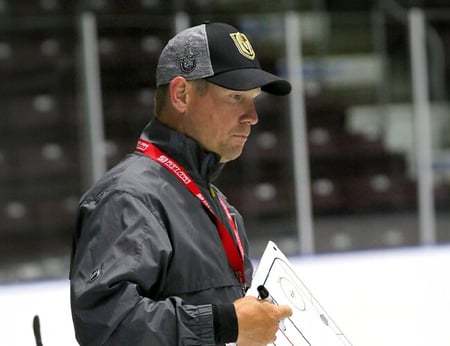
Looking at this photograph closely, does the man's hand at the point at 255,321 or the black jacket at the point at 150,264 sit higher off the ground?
the black jacket at the point at 150,264

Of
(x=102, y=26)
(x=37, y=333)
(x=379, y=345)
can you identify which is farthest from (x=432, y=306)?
(x=102, y=26)

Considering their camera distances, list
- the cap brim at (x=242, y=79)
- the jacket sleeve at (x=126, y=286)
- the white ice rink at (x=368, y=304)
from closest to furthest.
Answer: the jacket sleeve at (x=126, y=286)
the cap brim at (x=242, y=79)
the white ice rink at (x=368, y=304)

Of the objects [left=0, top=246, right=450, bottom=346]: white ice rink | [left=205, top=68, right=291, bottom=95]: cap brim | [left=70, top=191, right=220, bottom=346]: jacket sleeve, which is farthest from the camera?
[left=0, top=246, right=450, bottom=346]: white ice rink

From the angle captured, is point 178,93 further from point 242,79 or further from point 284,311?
point 284,311

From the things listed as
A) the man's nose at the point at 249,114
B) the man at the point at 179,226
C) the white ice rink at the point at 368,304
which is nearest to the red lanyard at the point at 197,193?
the man at the point at 179,226

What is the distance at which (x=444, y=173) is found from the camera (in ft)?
13.5

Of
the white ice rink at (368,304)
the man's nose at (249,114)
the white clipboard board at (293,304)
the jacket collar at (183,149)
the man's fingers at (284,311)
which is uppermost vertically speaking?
the man's nose at (249,114)

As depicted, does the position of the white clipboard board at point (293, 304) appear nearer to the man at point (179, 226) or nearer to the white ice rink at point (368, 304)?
the man at point (179, 226)

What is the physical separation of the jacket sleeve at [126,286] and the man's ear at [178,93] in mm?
153

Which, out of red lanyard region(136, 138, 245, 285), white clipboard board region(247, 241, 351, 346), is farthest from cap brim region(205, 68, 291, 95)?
white clipboard board region(247, 241, 351, 346)

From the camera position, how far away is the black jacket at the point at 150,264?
3.28ft

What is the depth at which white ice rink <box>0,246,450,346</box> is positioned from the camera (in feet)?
6.25

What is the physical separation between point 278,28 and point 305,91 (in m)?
0.30

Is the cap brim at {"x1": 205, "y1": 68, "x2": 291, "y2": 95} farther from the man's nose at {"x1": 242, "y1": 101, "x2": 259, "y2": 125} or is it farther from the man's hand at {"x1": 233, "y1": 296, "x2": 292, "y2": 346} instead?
the man's hand at {"x1": 233, "y1": 296, "x2": 292, "y2": 346}
